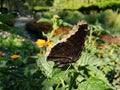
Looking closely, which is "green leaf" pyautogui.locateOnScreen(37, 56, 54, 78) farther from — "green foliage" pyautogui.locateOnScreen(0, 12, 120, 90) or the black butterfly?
the black butterfly

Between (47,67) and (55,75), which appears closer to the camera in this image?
(55,75)

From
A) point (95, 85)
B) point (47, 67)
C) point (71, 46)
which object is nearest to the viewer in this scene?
point (71, 46)

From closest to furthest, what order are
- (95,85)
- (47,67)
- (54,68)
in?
(95,85) < (54,68) < (47,67)

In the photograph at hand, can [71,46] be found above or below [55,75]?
above

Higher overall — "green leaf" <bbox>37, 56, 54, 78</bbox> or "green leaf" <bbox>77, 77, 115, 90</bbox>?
"green leaf" <bbox>77, 77, 115, 90</bbox>

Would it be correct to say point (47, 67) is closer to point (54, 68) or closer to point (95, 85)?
point (54, 68)

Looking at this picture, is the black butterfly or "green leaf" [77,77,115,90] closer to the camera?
the black butterfly

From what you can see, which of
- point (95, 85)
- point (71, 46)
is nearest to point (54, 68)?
point (95, 85)

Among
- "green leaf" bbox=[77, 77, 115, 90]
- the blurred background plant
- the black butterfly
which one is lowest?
the blurred background plant

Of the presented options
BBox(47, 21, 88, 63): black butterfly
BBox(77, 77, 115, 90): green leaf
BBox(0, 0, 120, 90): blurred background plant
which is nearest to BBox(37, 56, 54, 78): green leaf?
BBox(0, 0, 120, 90): blurred background plant

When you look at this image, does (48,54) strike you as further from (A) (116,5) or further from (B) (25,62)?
(A) (116,5)

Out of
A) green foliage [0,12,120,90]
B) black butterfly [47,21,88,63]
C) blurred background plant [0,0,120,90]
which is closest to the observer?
black butterfly [47,21,88,63]
